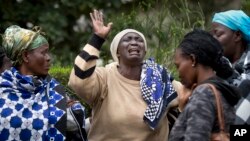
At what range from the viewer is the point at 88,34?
13406 millimetres

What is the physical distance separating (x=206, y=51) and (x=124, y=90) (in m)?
1.49

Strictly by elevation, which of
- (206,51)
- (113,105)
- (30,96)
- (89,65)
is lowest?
(113,105)

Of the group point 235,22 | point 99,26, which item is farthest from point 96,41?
point 235,22

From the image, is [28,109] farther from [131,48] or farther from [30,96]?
[131,48]

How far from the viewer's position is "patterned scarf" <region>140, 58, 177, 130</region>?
22.3 ft

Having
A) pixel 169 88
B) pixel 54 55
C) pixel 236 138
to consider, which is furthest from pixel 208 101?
pixel 54 55

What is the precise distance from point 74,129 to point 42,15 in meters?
6.06

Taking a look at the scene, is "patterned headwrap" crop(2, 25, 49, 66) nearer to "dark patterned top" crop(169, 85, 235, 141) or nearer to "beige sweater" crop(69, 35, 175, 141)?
"beige sweater" crop(69, 35, 175, 141)

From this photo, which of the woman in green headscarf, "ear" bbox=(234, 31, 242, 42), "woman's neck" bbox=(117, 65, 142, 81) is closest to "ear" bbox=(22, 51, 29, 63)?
the woman in green headscarf

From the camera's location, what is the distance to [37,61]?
6801 millimetres

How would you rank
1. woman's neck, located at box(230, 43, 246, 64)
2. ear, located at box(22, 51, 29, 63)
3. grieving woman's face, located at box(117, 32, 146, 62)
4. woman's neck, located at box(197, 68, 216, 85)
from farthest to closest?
grieving woman's face, located at box(117, 32, 146, 62) → ear, located at box(22, 51, 29, 63) → woman's neck, located at box(230, 43, 246, 64) → woman's neck, located at box(197, 68, 216, 85)

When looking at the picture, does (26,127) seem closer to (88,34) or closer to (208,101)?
(208,101)

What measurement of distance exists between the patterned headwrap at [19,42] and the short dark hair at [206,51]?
1.58 meters

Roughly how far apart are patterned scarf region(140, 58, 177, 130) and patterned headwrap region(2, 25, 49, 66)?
0.88m
